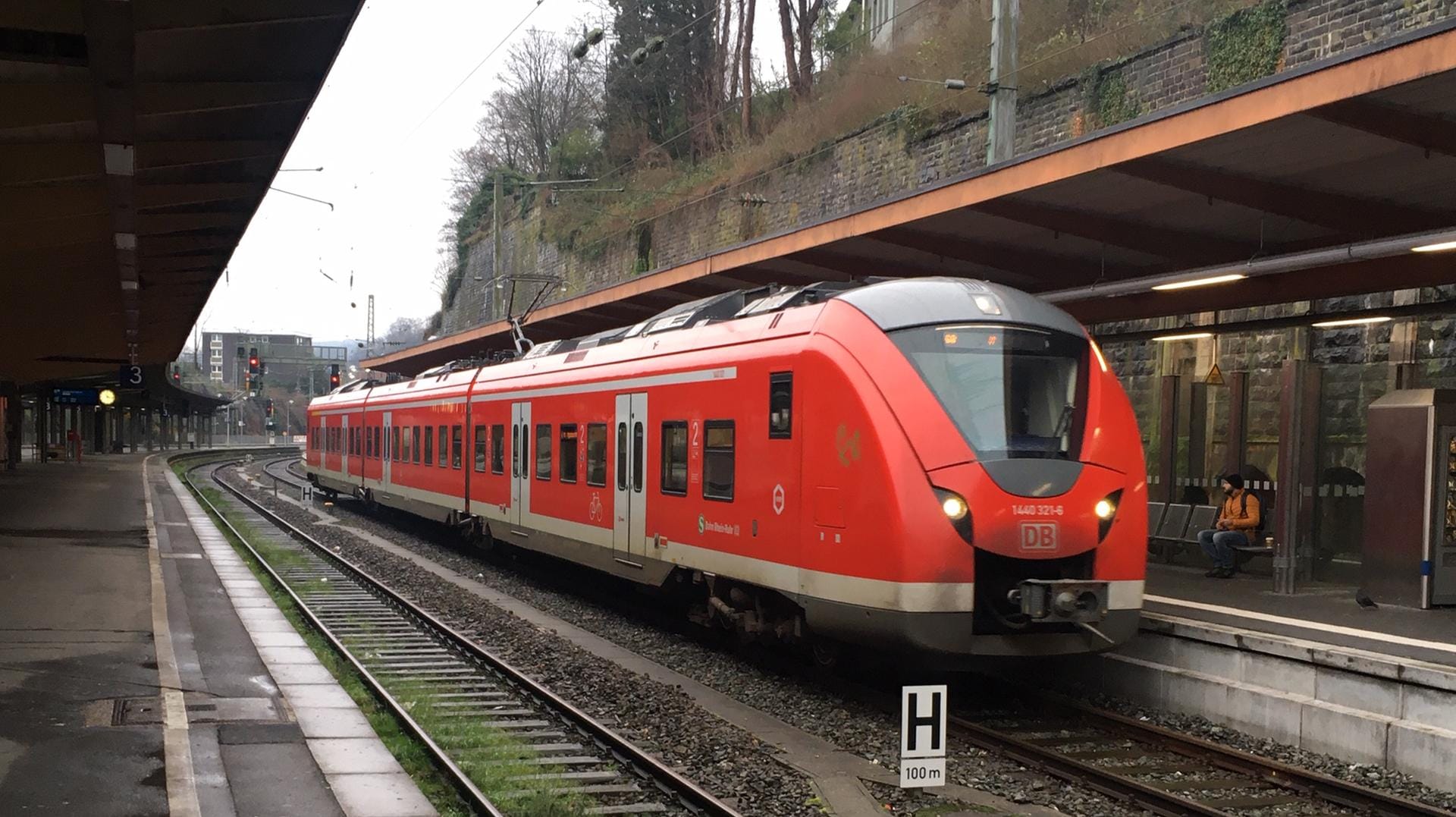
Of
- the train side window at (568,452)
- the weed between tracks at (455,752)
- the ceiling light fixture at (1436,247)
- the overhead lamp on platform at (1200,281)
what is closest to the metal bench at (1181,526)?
the overhead lamp on platform at (1200,281)

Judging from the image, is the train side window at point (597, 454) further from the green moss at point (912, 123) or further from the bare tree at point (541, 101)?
→ the bare tree at point (541, 101)

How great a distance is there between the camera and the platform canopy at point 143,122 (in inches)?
301

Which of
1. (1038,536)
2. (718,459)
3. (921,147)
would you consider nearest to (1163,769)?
(1038,536)

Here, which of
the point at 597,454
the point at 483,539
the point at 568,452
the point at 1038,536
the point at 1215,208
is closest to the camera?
the point at 1038,536

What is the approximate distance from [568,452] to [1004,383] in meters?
7.32

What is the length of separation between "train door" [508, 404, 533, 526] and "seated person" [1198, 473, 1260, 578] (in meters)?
8.30

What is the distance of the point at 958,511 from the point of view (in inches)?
341

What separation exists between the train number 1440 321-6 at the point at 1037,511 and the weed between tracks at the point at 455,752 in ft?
11.2

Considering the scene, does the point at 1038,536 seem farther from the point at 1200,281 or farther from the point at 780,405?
the point at 1200,281

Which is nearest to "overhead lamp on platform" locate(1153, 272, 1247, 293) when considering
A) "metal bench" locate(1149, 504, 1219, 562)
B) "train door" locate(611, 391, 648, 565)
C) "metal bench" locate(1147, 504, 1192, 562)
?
"metal bench" locate(1149, 504, 1219, 562)

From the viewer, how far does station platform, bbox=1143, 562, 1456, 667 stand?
877 cm

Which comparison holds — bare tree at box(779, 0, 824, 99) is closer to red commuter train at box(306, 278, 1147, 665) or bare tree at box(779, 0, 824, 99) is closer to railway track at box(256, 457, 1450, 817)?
red commuter train at box(306, 278, 1147, 665)

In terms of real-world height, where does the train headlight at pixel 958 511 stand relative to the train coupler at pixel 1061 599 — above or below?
above

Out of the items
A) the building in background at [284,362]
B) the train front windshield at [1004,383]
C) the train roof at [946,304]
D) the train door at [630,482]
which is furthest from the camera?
the building in background at [284,362]
